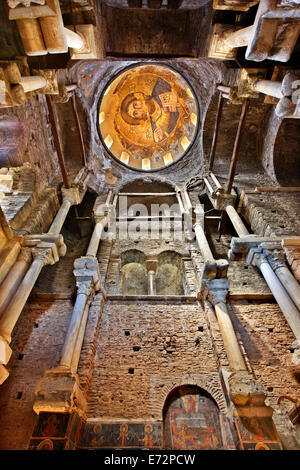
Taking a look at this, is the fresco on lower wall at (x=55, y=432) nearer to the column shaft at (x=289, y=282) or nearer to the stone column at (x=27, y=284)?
the stone column at (x=27, y=284)

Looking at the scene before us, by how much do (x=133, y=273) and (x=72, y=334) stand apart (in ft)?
16.1

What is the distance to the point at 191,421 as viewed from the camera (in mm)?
4871

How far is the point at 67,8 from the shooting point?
5.66 m

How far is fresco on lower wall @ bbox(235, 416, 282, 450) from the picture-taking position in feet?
12.8

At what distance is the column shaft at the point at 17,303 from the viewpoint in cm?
A: 484

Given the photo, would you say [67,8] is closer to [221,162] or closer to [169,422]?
[221,162]

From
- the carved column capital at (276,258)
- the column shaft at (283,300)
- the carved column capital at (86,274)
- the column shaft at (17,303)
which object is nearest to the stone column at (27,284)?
the column shaft at (17,303)

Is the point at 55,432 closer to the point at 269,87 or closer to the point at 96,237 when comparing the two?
the point at 96,237

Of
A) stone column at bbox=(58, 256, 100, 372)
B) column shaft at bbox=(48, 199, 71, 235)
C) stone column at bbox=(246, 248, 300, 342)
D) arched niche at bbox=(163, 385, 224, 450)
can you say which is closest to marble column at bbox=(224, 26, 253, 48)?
stone column at bbox=(246, 248, 300, 342)

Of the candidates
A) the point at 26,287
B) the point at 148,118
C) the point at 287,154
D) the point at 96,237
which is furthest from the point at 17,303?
the point at 148,118

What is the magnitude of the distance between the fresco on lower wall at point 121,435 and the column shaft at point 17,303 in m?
2.22

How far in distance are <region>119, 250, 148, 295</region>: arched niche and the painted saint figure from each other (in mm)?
8618

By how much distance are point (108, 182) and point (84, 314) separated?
25.9 ft

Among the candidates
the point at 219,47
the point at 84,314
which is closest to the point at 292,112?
Result: the point at 219,47
